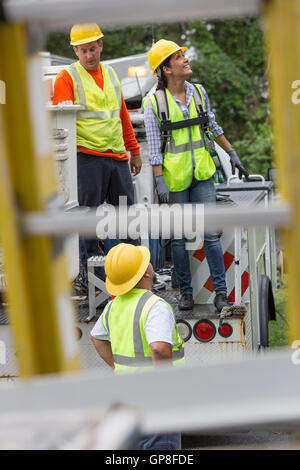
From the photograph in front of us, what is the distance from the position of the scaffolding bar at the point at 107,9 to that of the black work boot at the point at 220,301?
3.65m

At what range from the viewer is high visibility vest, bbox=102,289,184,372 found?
12.6ft

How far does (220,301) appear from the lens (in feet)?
15.9

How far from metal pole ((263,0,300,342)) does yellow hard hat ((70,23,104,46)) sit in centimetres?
379

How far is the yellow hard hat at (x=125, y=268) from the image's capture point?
3.92m

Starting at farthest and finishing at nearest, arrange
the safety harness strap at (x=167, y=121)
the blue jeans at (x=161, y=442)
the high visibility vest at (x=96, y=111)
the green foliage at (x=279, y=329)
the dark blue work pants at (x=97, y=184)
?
the green foliage at (x=279, y=329), the dark blue work pants at (x=97, y=184), the high visibility vest at (x=96, y=111), the safety harness strap at (x=167, y=121), the blue jeans at (x=161, y=442)

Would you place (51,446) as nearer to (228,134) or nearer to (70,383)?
(70,383)

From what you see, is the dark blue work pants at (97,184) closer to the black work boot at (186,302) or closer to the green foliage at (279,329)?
the black work boot at (186,302)

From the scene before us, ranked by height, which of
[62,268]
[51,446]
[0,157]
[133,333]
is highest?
[0,157]

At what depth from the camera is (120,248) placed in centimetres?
409

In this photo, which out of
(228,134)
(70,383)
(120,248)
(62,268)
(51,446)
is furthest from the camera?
(228,134)

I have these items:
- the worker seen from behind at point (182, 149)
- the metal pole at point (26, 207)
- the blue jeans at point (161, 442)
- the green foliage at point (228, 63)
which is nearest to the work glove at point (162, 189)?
the worker seen from behind at point (182, 149)

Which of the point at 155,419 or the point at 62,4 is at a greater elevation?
the point at 62,4

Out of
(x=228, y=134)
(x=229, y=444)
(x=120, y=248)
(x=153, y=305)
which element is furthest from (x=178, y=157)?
(x=228, y=134)

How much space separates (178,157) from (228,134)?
35.9 ft
